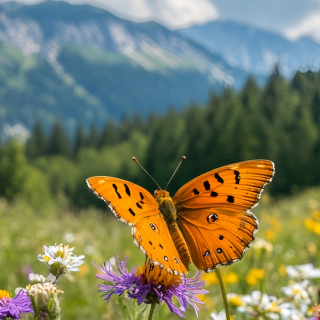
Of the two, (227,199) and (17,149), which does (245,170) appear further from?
(17,149)

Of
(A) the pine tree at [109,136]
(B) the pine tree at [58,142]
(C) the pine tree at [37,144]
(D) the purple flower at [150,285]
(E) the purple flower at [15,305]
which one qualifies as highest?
(E) the purple flower at [15,305]

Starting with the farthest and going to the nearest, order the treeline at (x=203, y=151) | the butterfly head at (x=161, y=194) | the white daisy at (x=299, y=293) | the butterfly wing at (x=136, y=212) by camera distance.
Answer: the treeline at (x=203, y=151) → the white daisy at (x=299, y=293) → the butterfly head at (x=161, y=194) → the butterfly wing at (x=136, y=212)

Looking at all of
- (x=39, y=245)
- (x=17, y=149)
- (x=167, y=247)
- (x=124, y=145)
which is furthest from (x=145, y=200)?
(x=124, y=145)

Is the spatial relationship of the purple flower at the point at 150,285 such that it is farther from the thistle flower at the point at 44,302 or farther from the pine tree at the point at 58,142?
the pine tree at the point at 58,142

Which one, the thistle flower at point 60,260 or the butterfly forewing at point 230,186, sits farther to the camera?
the butterfly forewing at point 230,186

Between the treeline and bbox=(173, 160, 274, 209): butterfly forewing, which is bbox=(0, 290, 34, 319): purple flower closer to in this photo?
bbox=(173, 160, 274, 209): butterfly forewing

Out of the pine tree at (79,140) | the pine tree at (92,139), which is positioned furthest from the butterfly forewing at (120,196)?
the pine tree at (79,140)
